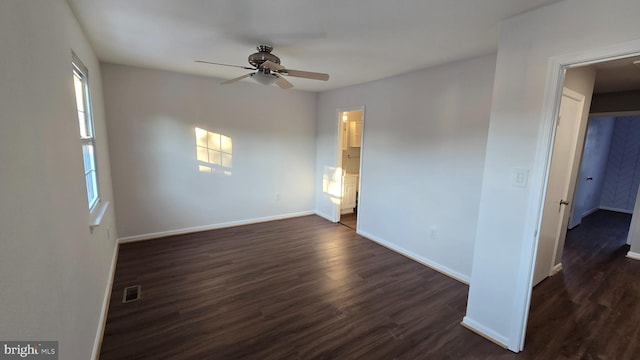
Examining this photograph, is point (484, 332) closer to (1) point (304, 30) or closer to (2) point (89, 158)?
(1) point (304, 30)

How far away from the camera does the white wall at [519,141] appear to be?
1.63 meters

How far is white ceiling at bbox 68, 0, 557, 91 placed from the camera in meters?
1.82

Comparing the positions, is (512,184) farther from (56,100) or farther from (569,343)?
(56,100)

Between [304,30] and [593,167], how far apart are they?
22.1ft

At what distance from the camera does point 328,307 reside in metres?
2.56

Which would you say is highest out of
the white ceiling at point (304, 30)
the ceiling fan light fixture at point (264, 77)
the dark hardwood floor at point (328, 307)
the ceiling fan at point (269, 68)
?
the white ceiling at point (304, 30)

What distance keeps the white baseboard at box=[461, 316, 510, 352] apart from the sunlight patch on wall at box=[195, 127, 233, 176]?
3887 millimetres

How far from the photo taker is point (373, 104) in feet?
13.4

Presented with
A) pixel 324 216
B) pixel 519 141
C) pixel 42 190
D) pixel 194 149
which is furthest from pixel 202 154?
pixel 519 141

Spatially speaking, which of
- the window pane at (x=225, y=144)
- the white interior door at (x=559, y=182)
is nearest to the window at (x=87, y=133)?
the window pane at (x=225, y=144)

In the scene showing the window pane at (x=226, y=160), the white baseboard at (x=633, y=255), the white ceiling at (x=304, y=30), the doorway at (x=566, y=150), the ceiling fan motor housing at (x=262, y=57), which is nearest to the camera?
the white ceiling at (x=304, y=30)

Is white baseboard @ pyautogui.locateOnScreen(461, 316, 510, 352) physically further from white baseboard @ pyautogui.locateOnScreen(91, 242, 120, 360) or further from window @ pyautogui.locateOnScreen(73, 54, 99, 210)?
window @ pyautogui.locateOnScreen(73, 54, 99, 210)

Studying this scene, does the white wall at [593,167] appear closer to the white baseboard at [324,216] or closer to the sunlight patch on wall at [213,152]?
the white baseboard at [324,216]

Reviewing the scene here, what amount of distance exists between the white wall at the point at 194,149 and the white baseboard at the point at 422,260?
187 centimetres
